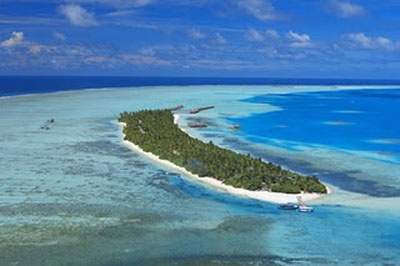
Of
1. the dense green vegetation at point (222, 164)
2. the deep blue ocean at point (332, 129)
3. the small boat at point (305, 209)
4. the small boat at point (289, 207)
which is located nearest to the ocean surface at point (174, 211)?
the small boat at point (305, 209)

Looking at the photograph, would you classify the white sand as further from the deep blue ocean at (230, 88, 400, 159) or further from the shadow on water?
the deep blue ocean at (230, 88, 400, 159)

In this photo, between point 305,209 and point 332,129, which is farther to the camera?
point 332,129

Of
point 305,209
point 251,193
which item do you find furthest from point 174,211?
point 305,209

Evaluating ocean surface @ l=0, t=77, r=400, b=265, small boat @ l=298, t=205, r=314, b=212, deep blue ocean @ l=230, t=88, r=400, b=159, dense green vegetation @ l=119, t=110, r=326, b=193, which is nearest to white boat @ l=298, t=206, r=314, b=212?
small boat @ l=298, t=205, r=314, b=212

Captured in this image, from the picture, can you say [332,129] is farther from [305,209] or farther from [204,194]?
[305,209]

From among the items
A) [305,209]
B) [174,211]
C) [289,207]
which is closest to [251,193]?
[289,207]

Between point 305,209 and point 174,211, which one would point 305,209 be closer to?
point 305,209

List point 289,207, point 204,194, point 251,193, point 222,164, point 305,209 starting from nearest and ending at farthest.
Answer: point 305,209, point 289,207, point 251,193, point 204,194, point 222,164

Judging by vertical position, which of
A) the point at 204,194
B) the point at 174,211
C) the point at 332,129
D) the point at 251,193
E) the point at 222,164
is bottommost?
the point at 174,211

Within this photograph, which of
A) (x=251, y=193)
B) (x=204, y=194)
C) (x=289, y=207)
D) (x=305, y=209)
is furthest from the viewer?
(x=204, y=194)

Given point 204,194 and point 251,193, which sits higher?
point 251,193
